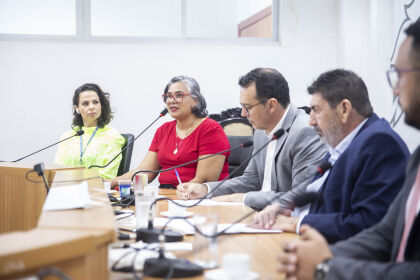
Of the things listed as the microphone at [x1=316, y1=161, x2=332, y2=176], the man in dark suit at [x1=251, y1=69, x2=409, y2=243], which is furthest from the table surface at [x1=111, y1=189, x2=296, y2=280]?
the microphone at [x1=316, y1=161, x2=332, y2=176]

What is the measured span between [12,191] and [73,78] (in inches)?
84.7

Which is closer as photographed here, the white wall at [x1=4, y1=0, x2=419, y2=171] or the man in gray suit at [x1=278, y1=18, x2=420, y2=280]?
the man in gray suit at [x1=278, y1=18, x2=420, y2=280]

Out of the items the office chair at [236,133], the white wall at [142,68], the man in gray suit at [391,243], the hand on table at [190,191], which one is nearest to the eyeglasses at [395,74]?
the man in gray suit at [391,243]

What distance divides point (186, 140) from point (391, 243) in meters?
2.06

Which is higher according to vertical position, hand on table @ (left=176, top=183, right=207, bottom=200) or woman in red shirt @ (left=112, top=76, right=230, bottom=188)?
woman in red shirt @ (left=112, top=76, right=230, bottom=188)

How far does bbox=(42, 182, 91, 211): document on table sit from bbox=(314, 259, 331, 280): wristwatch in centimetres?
62

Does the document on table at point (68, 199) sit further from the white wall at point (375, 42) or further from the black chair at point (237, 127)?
the black chair at point (237, 127)

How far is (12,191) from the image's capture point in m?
2.55

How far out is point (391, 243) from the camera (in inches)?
54.2

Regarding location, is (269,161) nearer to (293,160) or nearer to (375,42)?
(293,160)

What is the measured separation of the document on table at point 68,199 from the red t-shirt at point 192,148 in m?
1.62

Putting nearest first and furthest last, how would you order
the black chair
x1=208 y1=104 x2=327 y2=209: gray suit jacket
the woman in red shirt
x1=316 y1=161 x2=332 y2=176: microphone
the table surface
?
1. the table surface
2. x1=316 y1=161 x2=332 y2=176: microphone
3. x1=208 y1=104 x2=327 y2=209: gray suit jacket
4. the woman in red shirt
5. the black chair

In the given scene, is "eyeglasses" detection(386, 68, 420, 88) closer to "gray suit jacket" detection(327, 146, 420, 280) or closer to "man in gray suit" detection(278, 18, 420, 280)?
"man in gray suit" detection(278, 18, 420, 280)

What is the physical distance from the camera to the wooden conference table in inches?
31.7
